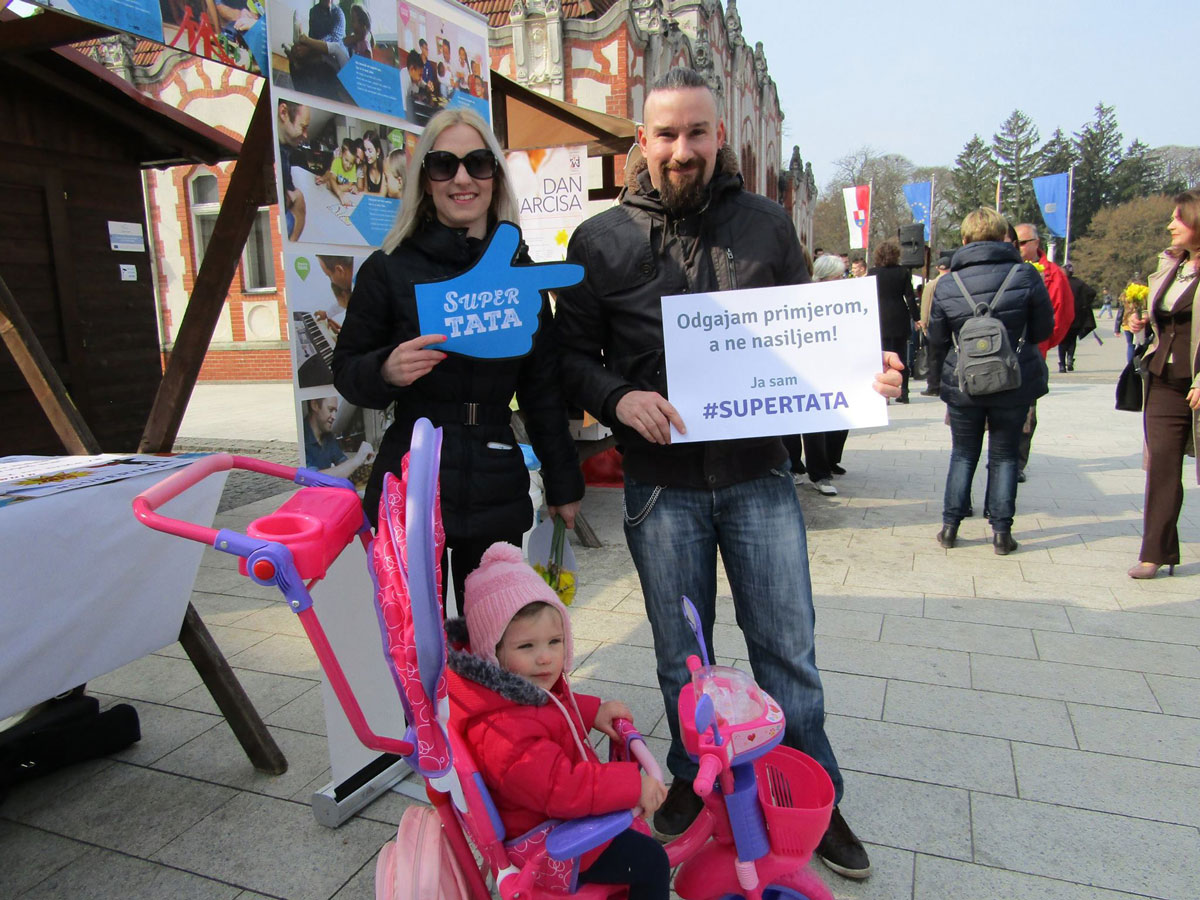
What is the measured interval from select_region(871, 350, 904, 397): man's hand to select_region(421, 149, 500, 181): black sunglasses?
46.5 inches

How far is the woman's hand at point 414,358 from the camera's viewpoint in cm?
203

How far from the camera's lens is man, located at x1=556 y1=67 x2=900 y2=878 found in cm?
220

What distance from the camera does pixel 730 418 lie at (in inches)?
85.0

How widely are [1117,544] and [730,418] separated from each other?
445cm

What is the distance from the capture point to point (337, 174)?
105 inches

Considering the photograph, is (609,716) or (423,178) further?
(423,178)

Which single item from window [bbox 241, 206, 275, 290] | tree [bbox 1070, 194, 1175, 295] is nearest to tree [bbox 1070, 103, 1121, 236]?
tree [bbox 1070, 194, 1175, 295]

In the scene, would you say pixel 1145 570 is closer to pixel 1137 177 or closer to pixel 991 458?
pixel 991 458

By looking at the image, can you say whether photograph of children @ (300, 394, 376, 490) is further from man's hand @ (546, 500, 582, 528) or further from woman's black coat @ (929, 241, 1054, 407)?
woman's black coat @ (929, 241, 1054, 407)

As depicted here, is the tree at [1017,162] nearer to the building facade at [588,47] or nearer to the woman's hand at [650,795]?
the building facade at [588,47]

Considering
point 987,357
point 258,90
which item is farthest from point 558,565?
point 258,90

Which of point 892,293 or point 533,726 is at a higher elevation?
point 892,293

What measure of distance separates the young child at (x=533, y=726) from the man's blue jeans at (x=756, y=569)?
459 millimetres

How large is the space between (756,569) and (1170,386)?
11.5ft
